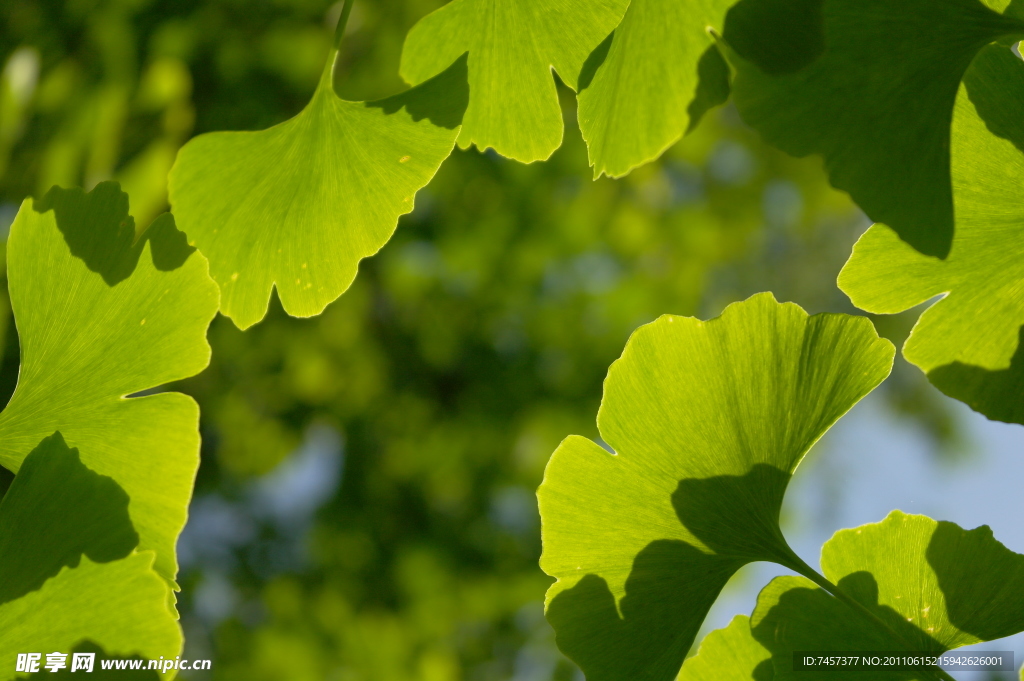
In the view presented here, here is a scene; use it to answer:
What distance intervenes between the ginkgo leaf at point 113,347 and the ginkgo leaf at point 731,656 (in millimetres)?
196

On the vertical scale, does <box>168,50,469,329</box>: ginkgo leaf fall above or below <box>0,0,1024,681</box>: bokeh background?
above

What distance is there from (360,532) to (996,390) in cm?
220

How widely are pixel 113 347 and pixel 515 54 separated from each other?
198 millimetres

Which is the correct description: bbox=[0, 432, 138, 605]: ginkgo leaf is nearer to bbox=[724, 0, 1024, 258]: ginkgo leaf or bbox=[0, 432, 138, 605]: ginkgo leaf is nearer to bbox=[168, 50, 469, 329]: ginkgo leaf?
bbox=[168, 50, 469, 329]: ginkgo leaf

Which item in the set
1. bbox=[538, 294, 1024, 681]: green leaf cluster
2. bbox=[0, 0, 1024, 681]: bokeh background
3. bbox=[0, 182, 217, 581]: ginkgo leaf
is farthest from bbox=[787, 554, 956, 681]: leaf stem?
bbox=[0, 0, 1024, 681]: bokeh background

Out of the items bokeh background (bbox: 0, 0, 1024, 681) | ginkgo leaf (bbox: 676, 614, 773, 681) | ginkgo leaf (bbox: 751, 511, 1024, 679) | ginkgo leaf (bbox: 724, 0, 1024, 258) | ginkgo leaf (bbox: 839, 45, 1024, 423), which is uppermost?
ginkgo leaf (bbox: 724, 0, 1024, 258)

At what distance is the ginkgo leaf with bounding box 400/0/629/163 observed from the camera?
0.95 ft

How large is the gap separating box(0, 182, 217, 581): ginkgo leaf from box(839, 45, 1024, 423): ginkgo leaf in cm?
25

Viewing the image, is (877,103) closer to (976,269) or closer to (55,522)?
(976,269)

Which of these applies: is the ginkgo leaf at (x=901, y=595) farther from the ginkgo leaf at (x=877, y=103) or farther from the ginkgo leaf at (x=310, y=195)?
the ginkgo leaf at (x=310, y=195)

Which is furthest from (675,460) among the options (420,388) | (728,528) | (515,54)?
(420,388)

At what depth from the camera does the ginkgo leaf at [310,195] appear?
295 millimetres

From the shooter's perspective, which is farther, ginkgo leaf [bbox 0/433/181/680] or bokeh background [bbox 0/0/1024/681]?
bokeh background [bbox 0/0/1024/681]

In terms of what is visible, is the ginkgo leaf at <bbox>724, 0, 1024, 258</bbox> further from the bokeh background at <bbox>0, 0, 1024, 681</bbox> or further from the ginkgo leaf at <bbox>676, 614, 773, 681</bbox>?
the bokeh background at <bbox>0, 0, 1024, 681</bbox>
